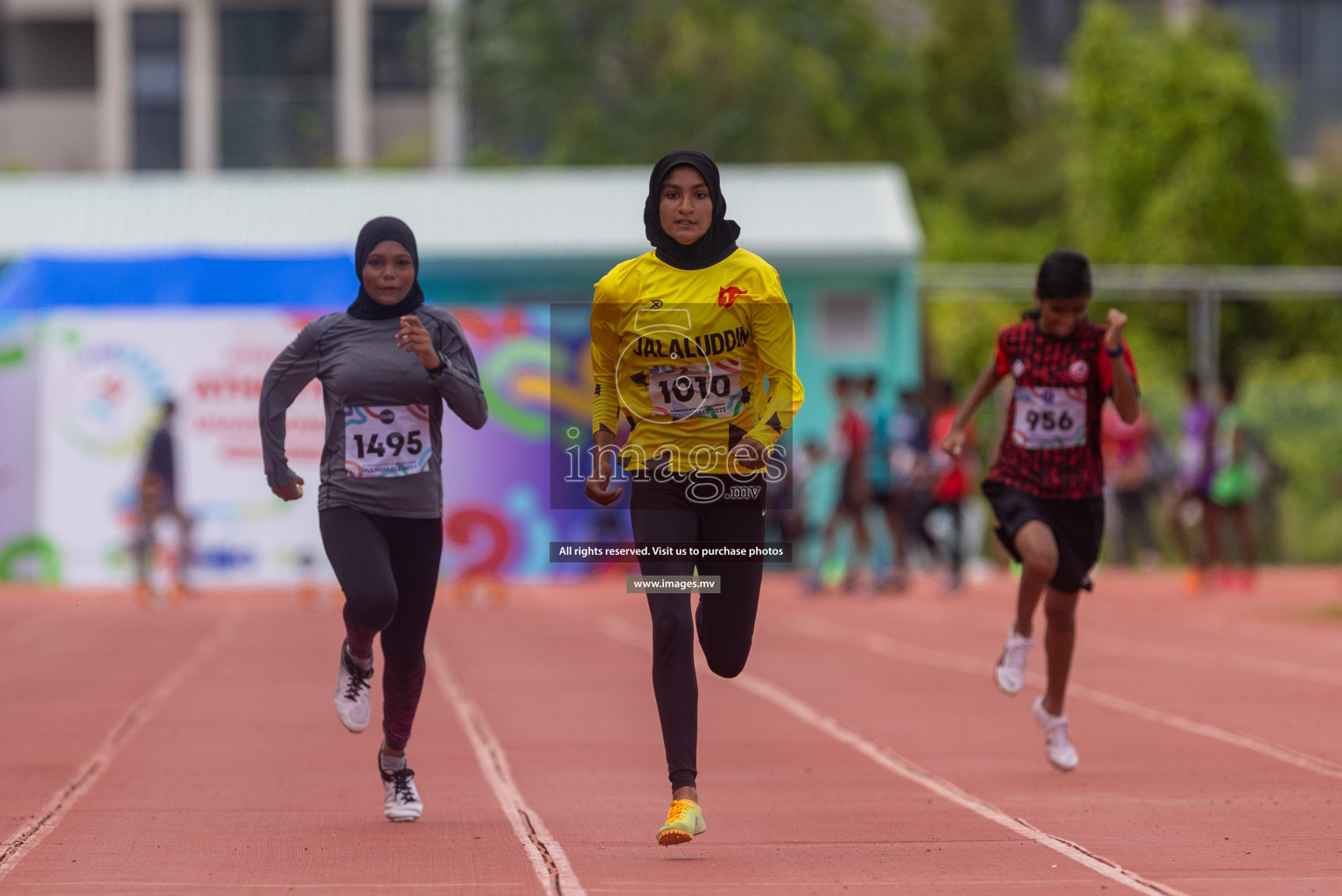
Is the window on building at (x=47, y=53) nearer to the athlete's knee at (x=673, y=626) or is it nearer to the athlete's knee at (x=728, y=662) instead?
the athlete's knee at (x=728, y=662)

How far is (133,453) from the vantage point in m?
22.9

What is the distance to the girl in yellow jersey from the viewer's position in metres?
6.50

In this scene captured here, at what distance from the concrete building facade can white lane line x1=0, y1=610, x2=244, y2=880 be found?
41.4 m

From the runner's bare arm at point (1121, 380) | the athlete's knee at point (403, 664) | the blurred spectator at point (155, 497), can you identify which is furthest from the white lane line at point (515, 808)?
A: the blurred spectator at point (155, 497)

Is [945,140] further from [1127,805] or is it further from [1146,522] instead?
[1127,805]

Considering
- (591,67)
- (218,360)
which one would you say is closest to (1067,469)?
(218,360)

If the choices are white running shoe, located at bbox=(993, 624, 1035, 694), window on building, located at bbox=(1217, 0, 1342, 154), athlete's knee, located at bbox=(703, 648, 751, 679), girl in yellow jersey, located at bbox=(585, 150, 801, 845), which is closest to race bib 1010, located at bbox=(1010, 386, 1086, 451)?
white running shoe, located at bbox=(993, 624, 1035, 694)

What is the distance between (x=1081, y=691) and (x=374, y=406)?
612cm

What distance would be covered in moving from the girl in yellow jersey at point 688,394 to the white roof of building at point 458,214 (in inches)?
764

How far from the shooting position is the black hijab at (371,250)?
23.4 feet

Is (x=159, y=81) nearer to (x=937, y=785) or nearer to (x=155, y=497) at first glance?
(x=155, y=497)

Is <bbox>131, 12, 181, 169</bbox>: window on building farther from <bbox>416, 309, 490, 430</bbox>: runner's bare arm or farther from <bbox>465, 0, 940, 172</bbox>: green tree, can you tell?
<bbox>416, 309, 490, 430</bbox>: runner's bare arm

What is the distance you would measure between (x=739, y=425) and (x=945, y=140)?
175ft

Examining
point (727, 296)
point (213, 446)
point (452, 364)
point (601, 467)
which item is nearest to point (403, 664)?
point (452, 364)
